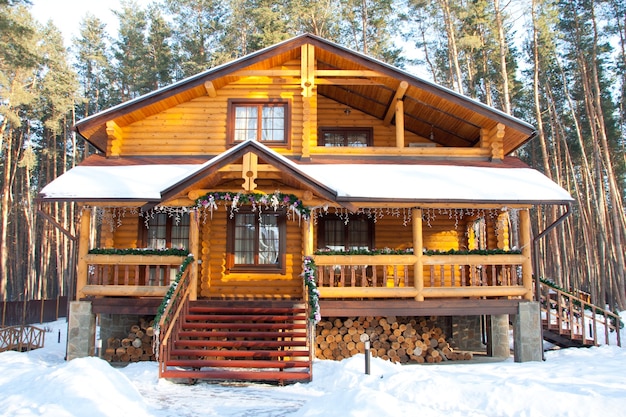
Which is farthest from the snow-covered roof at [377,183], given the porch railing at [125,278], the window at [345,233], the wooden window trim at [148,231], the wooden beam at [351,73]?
the wooden beam at [351,73]

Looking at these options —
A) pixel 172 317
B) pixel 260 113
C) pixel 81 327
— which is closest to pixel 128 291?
pixel 81 327

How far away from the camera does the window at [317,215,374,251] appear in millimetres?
14328

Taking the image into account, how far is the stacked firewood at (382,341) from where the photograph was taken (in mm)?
12281

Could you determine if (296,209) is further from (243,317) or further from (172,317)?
(172,317)

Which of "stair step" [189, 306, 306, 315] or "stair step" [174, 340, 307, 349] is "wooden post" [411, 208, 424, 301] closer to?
"stair step" [189, 306, 306, 315]

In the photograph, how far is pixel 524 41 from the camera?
2770 centimetres

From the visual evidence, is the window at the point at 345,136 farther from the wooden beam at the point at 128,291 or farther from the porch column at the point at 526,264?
the wooden beam at the point at 128,291

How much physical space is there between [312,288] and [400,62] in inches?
839

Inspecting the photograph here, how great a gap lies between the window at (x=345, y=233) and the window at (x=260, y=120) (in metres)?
2.67

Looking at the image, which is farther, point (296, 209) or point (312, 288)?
point (296, 209)

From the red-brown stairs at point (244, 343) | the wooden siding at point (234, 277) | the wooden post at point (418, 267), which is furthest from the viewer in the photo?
the wooden siding at point (234, 277)

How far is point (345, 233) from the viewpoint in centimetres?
1440

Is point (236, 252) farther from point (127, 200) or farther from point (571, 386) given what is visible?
point (571, 386)

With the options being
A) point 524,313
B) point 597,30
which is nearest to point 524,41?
point 597,30
